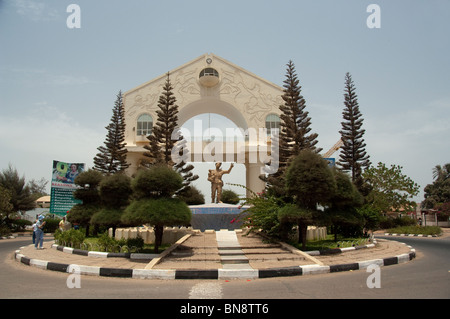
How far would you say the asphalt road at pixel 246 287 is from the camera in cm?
431

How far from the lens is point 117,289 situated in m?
4.82

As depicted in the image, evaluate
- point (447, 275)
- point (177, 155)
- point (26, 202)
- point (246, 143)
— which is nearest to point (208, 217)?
point (177, 155)

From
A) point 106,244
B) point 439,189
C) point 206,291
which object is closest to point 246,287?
point 206,291

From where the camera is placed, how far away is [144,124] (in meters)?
23.4

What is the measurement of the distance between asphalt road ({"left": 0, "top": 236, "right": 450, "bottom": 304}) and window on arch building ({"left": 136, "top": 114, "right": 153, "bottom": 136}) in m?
17.5

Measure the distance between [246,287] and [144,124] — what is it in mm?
19959

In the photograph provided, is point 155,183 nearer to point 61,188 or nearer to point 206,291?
point 206,291

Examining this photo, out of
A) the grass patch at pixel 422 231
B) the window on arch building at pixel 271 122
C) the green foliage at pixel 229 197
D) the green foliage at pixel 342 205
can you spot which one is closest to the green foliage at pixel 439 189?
the grass patch at pixel 422 231

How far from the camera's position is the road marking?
172 inches

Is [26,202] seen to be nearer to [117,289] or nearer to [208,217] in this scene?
[208,217]

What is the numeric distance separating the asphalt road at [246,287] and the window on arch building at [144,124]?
57.5 feet

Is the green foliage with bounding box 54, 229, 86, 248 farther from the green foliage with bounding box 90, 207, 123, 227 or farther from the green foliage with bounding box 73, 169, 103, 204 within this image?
the green foliage with bounding box 73, 169, 103, 204

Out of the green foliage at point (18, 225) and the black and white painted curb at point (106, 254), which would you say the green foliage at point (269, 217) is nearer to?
the black and white painted curb at point (106, 254)

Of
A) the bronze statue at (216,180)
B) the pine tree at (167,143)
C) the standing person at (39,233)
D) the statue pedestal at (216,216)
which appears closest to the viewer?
the standing person at (39,233)
